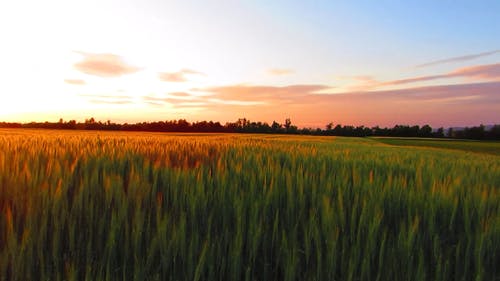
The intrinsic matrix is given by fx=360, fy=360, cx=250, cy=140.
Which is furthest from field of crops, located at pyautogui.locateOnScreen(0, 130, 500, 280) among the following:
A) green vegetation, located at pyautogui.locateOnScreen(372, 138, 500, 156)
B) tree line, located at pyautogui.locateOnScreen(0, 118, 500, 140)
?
tree line, located at pyautogui.locateOnScreen(0, 118, 500, 140)

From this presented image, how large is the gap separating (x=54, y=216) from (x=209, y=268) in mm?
803

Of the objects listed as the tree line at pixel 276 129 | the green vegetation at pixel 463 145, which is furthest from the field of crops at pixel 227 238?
the tree line at pixel 276 129

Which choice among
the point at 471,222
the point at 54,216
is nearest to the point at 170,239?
the point at 54,216

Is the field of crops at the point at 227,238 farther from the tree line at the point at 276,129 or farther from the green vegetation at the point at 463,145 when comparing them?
the tree line at the point at 276,129

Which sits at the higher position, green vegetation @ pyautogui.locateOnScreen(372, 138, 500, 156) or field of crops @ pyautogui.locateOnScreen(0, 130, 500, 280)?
field of crops @ pyautogui.locateOnScreen(0, 130, 500, 280)

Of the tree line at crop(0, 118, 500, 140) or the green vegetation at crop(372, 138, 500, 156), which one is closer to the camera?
the green vegetation at crop(372, 138, 500, 156)

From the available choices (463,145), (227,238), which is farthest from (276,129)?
(227,238)

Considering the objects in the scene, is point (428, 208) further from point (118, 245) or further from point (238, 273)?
point (118, 245)

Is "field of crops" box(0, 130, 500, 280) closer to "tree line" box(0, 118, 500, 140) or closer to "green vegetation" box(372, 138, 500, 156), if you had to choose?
"green vegetation" box(372, 138, 500, 156)

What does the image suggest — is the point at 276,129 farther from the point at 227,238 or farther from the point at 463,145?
the point at 227,238

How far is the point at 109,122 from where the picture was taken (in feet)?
218

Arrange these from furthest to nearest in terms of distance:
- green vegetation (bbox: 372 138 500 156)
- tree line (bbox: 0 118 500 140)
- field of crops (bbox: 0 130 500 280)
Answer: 1. tree line (bbox: 0 118 500 140)
2. green vegetation (bbox: 372 138 500 156)
3. field of crops (bbox: 0 130 500 280)

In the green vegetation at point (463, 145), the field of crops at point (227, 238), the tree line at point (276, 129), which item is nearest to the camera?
the field of crops at point (227, 238)

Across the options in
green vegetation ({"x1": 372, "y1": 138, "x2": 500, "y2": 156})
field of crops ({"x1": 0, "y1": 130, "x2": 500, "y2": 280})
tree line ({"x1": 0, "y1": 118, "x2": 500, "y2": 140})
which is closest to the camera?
field of crops ({"x1": 0, "y1": 130, "x2": 500, "y2": 280})
